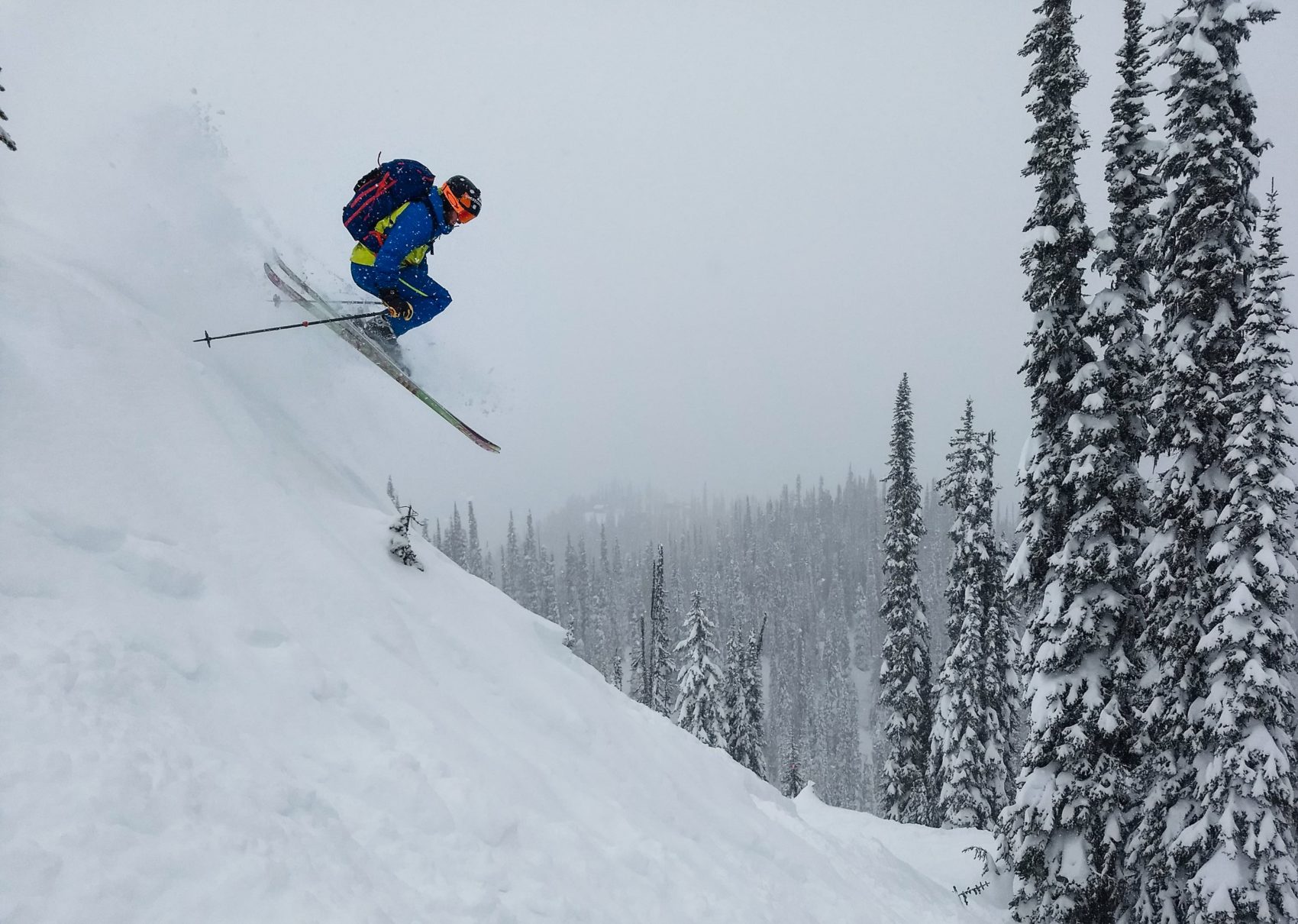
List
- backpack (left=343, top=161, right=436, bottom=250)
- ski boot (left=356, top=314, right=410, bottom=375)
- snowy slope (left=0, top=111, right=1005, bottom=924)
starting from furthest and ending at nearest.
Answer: ski boot (left=356, top=314, right=410, bottom=375) < backpack (left=343, top=161, right=436, bottom=250) < snowy slope (left=0, top=111, right=1005, bottom=924)

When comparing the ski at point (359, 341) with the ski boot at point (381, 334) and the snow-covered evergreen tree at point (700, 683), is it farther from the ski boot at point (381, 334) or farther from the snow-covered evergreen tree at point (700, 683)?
the snow-covered evergreen tree at point (700, 683)

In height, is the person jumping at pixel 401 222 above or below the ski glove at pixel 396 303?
above

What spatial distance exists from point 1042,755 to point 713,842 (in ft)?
24.2

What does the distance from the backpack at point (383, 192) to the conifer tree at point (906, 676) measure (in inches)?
837

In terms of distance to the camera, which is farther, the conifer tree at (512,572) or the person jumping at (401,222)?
the conifer tree at (512,572)

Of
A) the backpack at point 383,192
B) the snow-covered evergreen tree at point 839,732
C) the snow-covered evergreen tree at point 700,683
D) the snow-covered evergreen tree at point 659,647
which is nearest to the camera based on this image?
the backpack at point 383,192

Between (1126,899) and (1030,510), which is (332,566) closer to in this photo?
(1030,510)

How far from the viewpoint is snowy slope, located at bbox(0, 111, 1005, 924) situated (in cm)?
345

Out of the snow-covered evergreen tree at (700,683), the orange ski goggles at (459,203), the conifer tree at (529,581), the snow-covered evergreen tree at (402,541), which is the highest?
the conifer tree at (529,581)

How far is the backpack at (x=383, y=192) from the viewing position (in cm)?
932

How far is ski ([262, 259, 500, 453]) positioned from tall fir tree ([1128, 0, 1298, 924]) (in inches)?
459

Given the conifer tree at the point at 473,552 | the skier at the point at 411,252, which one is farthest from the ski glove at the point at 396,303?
the conifer tree at the point at 473,552

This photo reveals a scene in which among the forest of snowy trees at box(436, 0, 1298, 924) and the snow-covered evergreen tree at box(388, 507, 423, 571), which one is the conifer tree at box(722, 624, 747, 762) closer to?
the forest of snowy trees at box(436, 0, 1298, 924)

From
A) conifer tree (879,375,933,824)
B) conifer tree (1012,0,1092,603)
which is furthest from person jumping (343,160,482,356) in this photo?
conifer tree (879,375,933,824)
